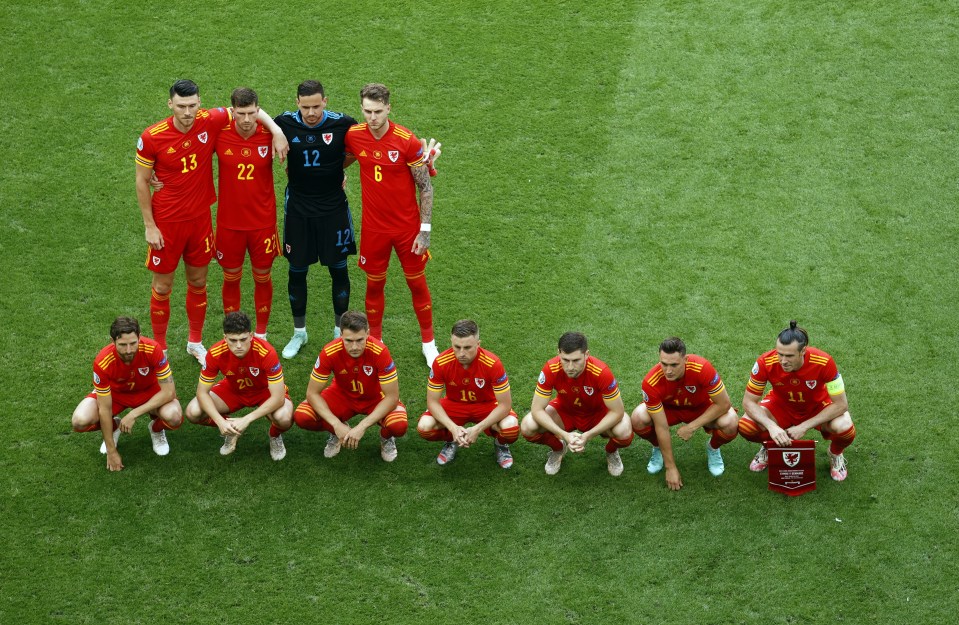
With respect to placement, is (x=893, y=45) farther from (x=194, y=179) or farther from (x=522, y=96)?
(x=194, y=179)

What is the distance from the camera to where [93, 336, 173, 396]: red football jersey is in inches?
291

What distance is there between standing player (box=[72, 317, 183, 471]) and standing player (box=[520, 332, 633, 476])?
233cm

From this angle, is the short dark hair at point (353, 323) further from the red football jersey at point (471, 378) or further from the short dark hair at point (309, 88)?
the short dark hair at point (309, 88)

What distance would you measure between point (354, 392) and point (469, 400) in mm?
757

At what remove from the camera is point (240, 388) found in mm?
7652

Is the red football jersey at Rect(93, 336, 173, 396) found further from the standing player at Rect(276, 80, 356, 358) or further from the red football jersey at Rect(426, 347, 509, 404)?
the red football jersey at Rect(426, 347, 509, 404)

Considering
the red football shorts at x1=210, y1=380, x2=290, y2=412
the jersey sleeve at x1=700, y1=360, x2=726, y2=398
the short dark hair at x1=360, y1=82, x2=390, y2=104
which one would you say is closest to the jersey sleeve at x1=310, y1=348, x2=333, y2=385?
the red football shorts at x1=210, y1=380, x2=290, y2=412

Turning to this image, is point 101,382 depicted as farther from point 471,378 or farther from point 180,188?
point 471,378

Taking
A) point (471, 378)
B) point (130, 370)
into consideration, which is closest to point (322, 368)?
point (471, 378)

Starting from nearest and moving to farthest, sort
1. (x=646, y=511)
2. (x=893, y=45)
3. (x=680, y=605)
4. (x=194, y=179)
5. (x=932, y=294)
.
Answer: (x=680, y=605) < (x=646, y=511) < (x=194, y=179) < (x=932, y=294) < (x=893, y=45)

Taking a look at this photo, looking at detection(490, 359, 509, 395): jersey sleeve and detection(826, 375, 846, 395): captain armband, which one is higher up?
detection(826, 375, 846, 395): captain armband

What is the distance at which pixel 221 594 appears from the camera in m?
6.76

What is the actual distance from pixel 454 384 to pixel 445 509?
0.79 meters

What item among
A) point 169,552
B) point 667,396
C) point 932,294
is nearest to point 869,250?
point 932,294
